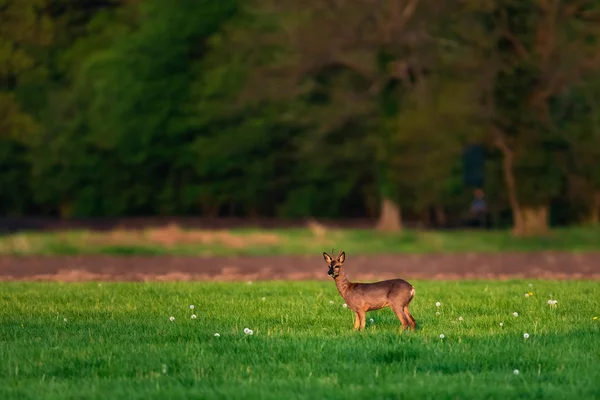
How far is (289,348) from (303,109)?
33306 mm

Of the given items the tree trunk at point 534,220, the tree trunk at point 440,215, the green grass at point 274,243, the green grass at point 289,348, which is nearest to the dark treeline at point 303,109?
the tree trunk at point 534,220

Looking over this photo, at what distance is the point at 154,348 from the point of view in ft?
40.9

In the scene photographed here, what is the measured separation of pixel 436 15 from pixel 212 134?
1650 centimetres

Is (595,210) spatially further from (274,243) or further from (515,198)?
(274,243)

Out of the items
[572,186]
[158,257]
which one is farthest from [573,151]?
[158,257]

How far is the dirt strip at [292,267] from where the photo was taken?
81.3ft

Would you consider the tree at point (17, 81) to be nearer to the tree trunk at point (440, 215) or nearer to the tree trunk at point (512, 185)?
the tree trunk at point (440, 215)

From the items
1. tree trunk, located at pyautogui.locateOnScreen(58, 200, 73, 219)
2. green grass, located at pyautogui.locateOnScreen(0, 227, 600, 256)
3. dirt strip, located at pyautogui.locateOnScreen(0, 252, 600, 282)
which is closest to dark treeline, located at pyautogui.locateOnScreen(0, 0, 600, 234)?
tree trunk, located at pyautogui.locateOnScreen(58, 200, 73, 219)

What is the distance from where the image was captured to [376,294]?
13086mm

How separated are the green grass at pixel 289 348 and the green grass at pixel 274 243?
14.9 meters

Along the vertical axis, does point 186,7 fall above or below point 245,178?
above

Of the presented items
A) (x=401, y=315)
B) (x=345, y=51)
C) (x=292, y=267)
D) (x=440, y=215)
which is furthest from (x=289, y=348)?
(x=440, y=215)

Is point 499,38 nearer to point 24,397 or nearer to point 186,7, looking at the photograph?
point 186,7

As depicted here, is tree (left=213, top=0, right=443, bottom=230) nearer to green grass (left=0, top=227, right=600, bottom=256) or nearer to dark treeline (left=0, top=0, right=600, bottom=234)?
dark treeline (left=0, top=0, right=600, bottom=234)
